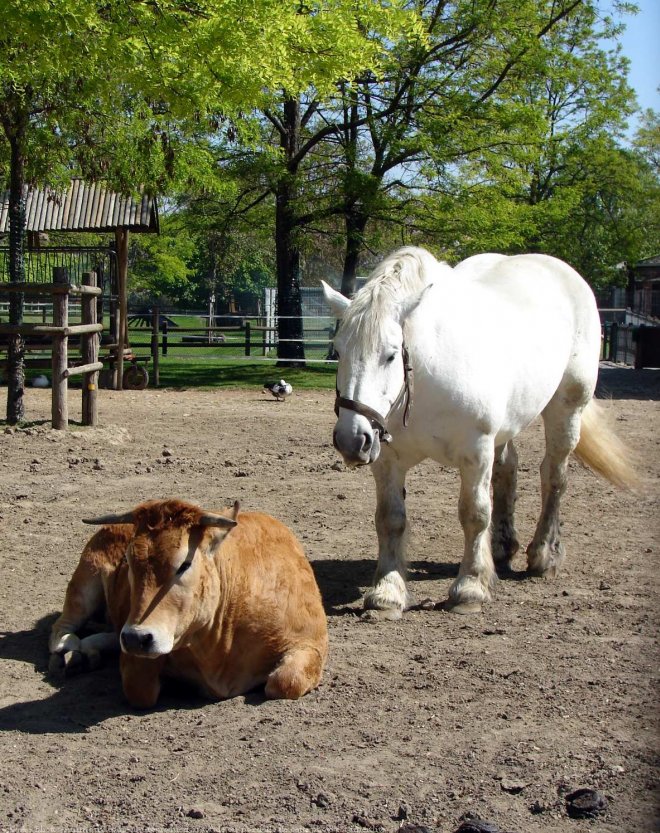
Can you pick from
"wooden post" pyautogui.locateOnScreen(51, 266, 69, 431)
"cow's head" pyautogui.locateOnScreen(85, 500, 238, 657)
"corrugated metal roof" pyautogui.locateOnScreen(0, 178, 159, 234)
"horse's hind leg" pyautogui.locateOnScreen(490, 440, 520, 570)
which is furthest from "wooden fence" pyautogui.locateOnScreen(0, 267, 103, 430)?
"cow's head" pyautogui.locateOnScreen(85, 500, 238, 657)

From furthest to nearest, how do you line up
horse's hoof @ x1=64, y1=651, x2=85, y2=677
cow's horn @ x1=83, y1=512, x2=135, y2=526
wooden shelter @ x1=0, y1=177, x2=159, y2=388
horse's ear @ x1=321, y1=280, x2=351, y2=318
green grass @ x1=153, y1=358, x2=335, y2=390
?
green grass @ x1=153, y1=358, x2=335, y2=390, wooden shelter @ x1=0, y1=177, x2=159, y2=388, horse's ear @ x1=321, y1=280, x2=351, y2=318, horse's hoof @ x1=64, y1=651, x2=85, y2=677, cow's horn @ x1=83, y1=512, x2=135, y2=526

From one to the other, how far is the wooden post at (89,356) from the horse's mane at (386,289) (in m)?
7.08

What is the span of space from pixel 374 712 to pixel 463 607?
59.9 inches

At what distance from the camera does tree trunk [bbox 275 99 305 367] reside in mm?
21500

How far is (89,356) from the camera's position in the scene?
474 inches

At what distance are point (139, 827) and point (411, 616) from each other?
2.57m

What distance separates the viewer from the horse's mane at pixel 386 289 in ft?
16.0

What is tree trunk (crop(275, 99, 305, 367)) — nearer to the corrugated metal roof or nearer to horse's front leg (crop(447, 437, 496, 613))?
the corrugated metal roof

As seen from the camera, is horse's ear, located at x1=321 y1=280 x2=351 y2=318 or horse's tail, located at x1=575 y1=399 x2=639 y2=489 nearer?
horse's ear, located at x1=321 y1=280 x2=351 y2=318

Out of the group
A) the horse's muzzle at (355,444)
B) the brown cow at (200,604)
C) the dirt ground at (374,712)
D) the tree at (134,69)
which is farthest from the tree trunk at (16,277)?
A: the horse's muzzle at (355,444)

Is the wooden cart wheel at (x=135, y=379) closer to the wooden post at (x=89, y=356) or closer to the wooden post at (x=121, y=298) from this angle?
the wooden post at (x=121, y=298)

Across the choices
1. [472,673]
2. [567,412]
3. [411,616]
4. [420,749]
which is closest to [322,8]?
[567,412]

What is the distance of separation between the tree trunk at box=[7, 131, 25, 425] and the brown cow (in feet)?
23.6

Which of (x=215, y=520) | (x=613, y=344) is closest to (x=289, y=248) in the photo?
(x=613, y=344)
